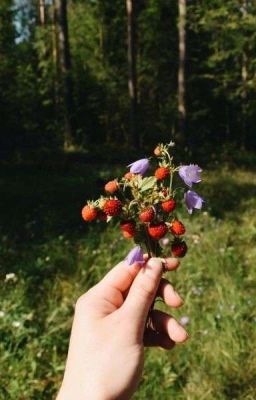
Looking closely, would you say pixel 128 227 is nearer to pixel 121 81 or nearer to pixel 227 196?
pixel 227 196

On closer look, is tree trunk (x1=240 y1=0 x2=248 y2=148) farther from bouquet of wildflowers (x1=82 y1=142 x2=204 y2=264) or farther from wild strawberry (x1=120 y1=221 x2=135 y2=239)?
wild strawberry (x1=120 y1=221 x2=135 y2=239)

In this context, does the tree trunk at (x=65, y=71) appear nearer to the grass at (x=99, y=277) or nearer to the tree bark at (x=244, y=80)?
the tree bark at (x=244, y=80)

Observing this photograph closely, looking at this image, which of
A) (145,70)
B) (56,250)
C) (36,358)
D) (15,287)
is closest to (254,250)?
(56,250)

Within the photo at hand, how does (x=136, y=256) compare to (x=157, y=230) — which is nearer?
(x=157, y=230)

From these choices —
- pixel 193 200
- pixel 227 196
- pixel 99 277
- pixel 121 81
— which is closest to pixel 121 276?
pixel 193 200

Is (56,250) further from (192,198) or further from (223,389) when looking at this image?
(192,198)

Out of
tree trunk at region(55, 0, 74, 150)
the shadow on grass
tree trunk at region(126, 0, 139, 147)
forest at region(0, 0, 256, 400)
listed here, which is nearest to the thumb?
forest at region(0, 0, 256, 400)
